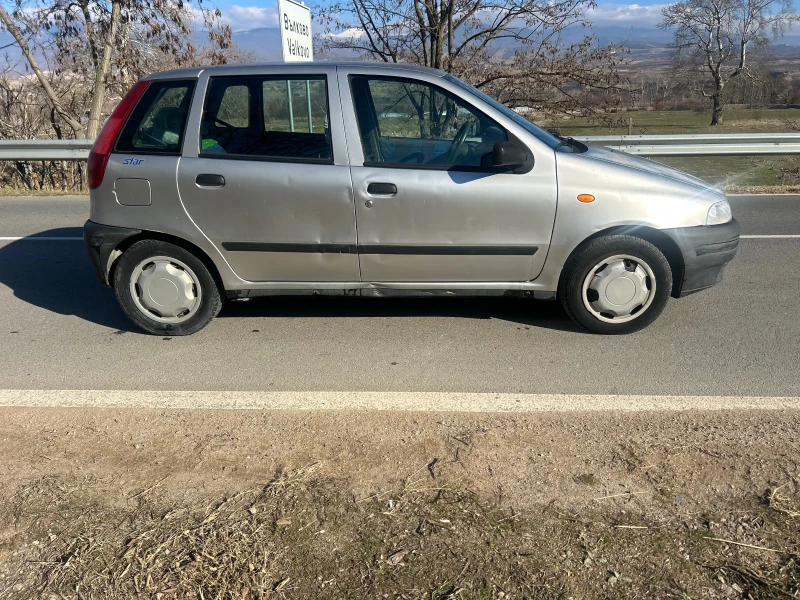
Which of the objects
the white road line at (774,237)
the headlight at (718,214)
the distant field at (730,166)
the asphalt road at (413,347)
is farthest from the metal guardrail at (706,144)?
the headlight at (718,214)

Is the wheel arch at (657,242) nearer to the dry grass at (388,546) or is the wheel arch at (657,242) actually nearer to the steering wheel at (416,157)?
the steering wheel at (416,157)

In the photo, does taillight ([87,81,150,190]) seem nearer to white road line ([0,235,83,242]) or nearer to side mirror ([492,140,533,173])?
side mirror ([492,140,533,173])

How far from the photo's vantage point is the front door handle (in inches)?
170

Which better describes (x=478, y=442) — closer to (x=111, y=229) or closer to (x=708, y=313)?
(x=708, y=313)

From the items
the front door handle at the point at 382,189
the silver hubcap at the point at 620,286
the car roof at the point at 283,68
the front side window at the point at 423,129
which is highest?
the car roof at the point at 283,68

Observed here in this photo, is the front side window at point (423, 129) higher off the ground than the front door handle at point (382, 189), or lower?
higher

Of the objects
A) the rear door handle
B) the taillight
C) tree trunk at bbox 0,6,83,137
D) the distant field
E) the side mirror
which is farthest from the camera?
tree trunk at bbox 0,6,83,137

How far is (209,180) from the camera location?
444cm

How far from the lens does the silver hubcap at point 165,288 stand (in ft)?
15.3

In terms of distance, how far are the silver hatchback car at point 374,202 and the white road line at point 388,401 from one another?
103 centimetres

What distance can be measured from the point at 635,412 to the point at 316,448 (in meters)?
1.62

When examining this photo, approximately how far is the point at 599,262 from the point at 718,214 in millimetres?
875

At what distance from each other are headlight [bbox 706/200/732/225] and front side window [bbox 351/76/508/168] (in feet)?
4.78

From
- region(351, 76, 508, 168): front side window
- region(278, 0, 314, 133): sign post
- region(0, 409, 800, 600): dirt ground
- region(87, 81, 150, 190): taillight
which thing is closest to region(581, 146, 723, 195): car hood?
region(351, 76, 508, 168): front side window
